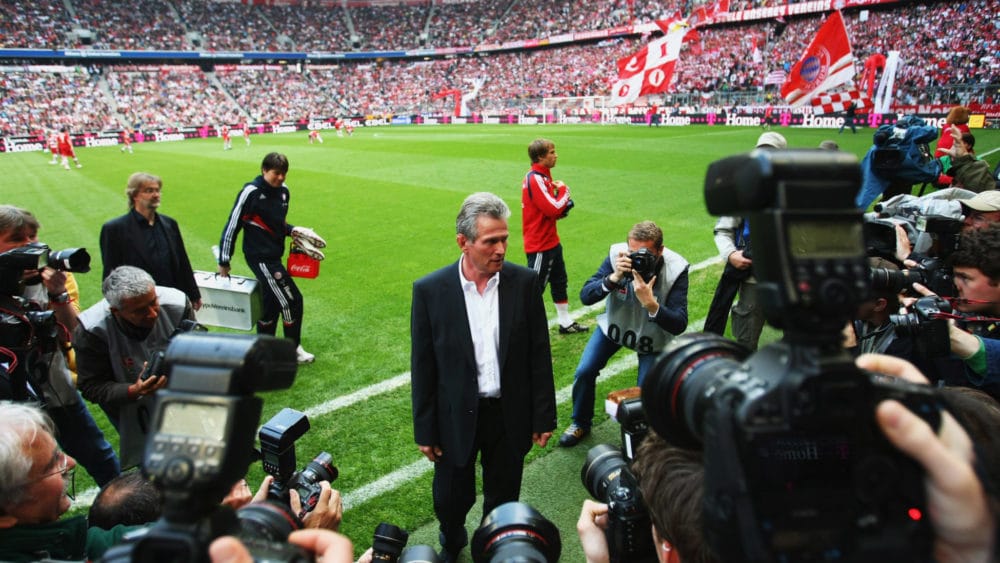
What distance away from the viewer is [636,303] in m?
3.87

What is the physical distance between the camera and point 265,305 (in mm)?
5781

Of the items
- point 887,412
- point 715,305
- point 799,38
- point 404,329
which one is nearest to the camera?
point 887,412

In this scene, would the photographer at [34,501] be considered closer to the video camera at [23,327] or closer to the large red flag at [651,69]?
the video camera at [23,327]

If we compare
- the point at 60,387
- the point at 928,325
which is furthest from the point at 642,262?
the point at 60,387

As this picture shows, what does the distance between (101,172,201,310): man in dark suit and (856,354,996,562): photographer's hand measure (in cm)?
508

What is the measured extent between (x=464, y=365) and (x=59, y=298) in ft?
9.58

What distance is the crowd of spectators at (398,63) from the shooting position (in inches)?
1257

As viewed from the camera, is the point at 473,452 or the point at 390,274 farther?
the point at 390,274

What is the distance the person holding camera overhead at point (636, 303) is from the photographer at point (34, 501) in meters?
2.84

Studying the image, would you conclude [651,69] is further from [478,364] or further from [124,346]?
[124,346]

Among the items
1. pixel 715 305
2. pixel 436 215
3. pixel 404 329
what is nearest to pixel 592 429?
pixel 715 305

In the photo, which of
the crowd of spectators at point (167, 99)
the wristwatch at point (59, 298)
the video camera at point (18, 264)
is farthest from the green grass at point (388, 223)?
the crowd of spectators at point (167, 99)

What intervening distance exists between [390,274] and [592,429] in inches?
196

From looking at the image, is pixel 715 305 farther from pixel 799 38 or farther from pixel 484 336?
pixel 799 38
